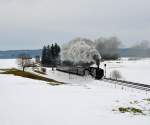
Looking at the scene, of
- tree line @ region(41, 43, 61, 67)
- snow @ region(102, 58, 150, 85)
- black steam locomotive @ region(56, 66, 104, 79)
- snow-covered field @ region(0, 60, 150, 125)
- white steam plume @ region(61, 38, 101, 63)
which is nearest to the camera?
snow-covered field @ region(0, 60, 150, 125)

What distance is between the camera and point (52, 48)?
136000 mm

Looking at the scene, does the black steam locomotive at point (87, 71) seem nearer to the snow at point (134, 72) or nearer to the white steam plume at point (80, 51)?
the white steam plume at point (80, 51)

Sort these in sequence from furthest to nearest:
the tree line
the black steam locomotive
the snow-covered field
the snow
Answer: the tree line, the snow, the black steam locomotive, the snow-covered field

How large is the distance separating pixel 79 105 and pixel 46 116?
4.50m

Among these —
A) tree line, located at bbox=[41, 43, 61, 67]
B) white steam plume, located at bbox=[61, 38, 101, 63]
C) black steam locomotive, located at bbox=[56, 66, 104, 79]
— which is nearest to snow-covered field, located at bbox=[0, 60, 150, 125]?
black steam locomotive, located at bbox=[56, 66, 104, 79]

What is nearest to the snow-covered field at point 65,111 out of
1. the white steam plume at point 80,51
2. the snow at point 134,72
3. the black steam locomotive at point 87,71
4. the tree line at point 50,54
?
the black steam locomotive at point 87,71

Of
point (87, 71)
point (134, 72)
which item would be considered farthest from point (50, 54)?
point (87, 71)

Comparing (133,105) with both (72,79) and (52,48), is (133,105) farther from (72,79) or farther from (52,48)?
(52,48)

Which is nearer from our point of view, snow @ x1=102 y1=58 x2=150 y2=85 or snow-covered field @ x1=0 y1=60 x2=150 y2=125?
snow-covered field @ x1=0 y1=60 x2=150 y2=125

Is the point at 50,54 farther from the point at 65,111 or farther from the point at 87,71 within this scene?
the point at 65,111

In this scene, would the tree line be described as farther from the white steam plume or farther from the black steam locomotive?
the black steam locomotive

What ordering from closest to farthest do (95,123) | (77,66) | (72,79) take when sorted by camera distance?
(95,123)
(72,79)
(77,66)

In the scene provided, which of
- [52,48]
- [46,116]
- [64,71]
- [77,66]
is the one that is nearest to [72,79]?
[77,66]

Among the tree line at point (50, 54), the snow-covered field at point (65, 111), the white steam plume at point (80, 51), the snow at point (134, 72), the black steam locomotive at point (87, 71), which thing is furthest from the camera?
the tree line at point (50, 54)
